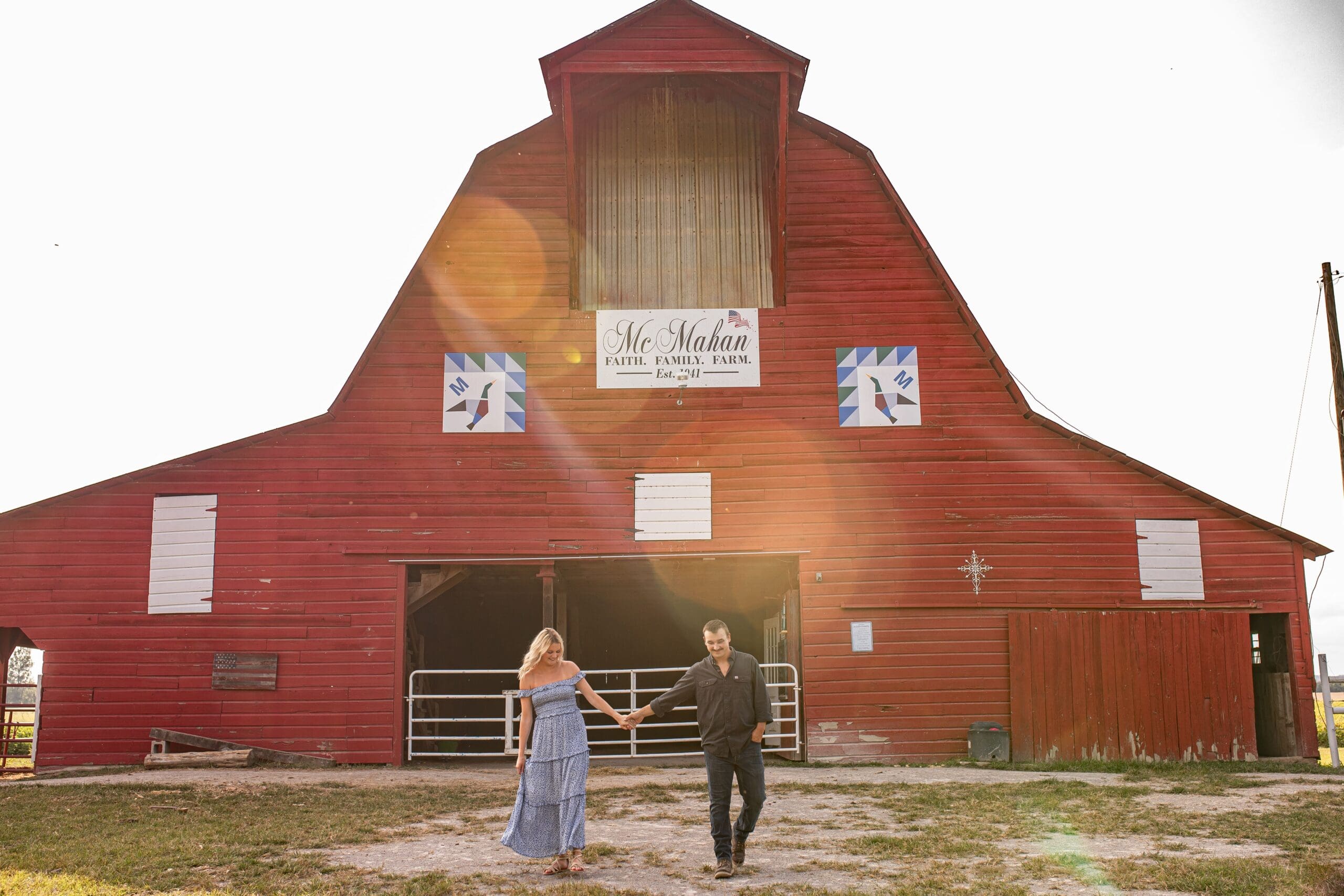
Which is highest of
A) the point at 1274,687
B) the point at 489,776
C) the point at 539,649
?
the point at 539,649

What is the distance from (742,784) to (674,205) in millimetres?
10922

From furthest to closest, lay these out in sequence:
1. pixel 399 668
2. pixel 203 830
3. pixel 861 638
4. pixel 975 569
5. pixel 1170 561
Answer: pixel 1170 561, pixel 975 569, pixel 861 638, pixel 399 668, pixel 203 830

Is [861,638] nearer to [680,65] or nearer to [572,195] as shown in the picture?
[572,195]

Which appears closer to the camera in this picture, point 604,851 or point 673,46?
point 604,851

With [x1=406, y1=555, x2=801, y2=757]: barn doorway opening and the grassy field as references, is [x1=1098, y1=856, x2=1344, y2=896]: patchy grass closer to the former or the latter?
the grassy field

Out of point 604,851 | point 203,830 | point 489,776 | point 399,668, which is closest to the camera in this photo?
point 604,851

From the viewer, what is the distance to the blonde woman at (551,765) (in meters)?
7.56

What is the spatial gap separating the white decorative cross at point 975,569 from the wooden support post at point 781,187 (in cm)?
442

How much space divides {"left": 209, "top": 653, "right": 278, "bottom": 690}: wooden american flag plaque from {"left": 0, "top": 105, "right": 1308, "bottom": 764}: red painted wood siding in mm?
129

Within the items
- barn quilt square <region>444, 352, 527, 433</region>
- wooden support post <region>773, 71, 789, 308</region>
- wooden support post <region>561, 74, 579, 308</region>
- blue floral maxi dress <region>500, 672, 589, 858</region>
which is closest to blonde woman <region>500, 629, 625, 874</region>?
blue floral maxi dress <region>500, 672, 589, 858</region>

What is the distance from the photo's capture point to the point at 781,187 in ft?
54.1

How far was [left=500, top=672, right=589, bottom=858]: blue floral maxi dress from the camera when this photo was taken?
7559 millimetres

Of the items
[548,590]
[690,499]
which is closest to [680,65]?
[690,499]

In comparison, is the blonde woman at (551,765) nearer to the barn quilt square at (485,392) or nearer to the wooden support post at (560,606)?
the barn quilt square at (485,392)
